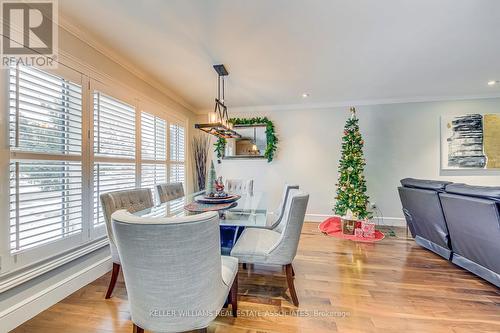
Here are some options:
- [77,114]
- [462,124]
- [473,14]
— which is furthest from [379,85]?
[77,114]

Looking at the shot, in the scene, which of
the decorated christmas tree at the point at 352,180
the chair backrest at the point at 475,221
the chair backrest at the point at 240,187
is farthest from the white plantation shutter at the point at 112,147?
the chair backrest at the point at 475,221

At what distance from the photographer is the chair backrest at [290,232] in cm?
169

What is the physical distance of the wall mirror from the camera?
4.71 m

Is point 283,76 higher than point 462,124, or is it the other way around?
point 283,76

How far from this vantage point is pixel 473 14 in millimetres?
1839

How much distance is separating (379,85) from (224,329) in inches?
157

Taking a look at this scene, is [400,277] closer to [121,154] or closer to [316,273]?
[316,273]

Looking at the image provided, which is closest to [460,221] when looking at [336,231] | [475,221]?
[475,221]

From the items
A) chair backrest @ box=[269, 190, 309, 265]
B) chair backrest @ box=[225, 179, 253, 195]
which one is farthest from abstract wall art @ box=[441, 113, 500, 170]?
chair backrest @ box=[269, 190, 309, 265]

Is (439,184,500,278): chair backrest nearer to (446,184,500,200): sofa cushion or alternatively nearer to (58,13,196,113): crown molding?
(446,184,500,200): sofa cushion

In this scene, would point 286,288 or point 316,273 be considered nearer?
point 286,288

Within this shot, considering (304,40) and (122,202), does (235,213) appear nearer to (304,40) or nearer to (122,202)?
(122,202)

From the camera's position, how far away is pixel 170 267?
1.03 metres

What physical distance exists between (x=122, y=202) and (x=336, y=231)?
3.50 meters
